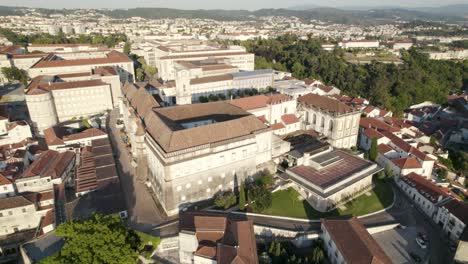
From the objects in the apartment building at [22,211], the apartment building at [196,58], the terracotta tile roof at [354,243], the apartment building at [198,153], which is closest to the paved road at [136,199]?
the apartment building at [198,153]

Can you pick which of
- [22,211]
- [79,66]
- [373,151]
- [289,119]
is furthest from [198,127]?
[79,66]

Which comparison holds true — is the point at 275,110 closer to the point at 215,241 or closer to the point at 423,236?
the point at 423,236

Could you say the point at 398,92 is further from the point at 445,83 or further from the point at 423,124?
the point at 445,83

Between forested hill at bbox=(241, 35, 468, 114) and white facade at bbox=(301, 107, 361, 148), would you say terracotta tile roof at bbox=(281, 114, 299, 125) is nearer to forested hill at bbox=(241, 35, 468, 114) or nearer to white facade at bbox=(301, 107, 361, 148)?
white facade at bbox=(301, 107, 361, 148)

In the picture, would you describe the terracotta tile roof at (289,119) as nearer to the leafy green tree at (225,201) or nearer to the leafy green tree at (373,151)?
the leafy green tree at (373,151)

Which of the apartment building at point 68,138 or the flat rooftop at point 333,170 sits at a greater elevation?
the apartment building at point 68,138

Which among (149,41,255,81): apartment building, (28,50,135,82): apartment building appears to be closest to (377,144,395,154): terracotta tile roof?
(149,41,255,81): apartment building
